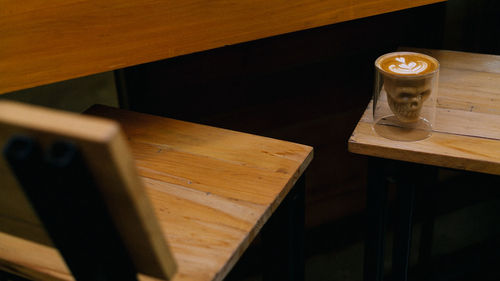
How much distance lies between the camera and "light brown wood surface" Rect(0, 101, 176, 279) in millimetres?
524

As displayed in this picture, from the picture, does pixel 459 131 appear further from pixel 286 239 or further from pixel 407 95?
pixel 286 239

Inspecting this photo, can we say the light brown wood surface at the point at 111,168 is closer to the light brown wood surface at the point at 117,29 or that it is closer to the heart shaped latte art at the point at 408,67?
the light brown wood surface at the point at 117,29

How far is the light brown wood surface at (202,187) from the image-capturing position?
87 cm

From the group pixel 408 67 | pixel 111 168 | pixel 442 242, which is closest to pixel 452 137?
pixel 408 67

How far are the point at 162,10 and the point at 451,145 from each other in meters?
0.62

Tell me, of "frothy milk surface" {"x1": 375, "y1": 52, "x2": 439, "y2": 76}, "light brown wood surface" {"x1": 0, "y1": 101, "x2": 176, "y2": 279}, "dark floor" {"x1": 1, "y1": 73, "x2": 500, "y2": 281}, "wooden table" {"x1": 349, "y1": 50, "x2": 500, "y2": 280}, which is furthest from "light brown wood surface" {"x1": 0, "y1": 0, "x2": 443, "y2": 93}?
"dark floor" {"x1": 1, "y1": 73, "x2": 500, "y2": 281}

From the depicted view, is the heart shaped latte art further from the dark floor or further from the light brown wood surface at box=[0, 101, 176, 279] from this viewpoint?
the dark floor

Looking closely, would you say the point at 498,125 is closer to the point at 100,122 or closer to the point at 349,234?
the point at 100,122

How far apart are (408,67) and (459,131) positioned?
0.17 metres

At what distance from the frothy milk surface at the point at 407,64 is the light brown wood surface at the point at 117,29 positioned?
6.9 inches

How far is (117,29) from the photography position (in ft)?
3.49

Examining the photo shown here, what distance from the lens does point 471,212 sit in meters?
2.32

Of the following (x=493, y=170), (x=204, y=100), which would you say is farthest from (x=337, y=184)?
(x=493, y=170)

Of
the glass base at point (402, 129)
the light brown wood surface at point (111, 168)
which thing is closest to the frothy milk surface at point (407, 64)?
the glass base at point (402, 129)
